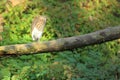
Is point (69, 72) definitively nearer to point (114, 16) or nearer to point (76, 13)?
point (76, 13)

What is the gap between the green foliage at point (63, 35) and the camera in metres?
6.01

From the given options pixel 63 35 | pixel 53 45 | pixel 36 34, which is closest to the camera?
pixel 53 45

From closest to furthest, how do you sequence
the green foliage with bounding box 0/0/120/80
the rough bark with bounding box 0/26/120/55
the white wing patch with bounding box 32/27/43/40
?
the rough bark with bounding box 0/26/120/55 → the green foliage with bounding box 0/0/120/80 → the white wing patch with bounding box 32/27/43/40

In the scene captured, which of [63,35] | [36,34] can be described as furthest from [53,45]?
[63,35]

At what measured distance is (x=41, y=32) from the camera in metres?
7.78

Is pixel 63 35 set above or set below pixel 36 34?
below

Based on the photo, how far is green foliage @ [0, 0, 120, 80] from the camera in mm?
6008

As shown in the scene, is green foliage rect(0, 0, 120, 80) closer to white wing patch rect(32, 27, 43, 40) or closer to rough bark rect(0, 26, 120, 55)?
white wing patch rect(32, 27, 43, 40)

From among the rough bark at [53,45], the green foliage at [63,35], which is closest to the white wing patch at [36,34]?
the green foliage at [63,35]

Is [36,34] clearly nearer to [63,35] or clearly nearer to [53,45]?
[63,35]

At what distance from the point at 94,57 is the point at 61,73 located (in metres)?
1.82

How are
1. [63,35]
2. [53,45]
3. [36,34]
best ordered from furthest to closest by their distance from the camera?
[63,35], [36,34], [53,45]

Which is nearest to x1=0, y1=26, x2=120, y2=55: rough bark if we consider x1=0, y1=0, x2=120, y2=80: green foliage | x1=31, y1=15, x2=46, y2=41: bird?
x1=0, y1=0, x2=120, y2=80: green foliage

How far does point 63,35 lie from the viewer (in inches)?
335
